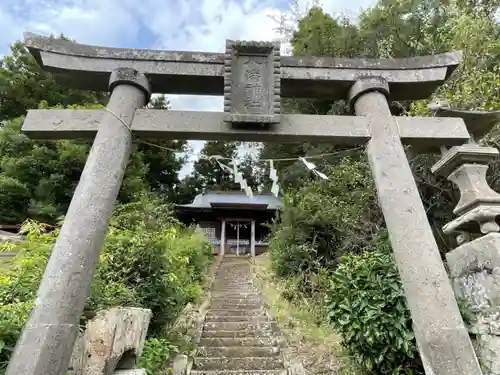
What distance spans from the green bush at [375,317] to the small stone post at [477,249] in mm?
595

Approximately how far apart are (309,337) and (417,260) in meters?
3.54

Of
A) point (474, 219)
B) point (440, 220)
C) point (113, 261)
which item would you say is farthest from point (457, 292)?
point (113, 261)

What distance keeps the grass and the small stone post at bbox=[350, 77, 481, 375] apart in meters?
1.77

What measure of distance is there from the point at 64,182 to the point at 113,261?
8.05 m

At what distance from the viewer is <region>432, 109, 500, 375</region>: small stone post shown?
306 centimetres

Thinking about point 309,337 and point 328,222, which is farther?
point 328,222

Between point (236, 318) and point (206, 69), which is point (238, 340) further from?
point (206, 69)

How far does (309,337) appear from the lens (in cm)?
586

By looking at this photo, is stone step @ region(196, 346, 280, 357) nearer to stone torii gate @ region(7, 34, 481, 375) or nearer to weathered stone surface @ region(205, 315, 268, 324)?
weathered stone surface @ region(205, 315, 268, 324)

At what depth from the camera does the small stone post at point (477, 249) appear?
3064mm

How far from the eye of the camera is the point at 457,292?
138 inches

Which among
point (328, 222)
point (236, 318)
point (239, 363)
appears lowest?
point (239, 363)

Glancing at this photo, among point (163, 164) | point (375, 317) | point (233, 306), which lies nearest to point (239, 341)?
point (233, 306)

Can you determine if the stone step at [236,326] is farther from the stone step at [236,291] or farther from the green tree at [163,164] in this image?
the green tree at [163,164]
